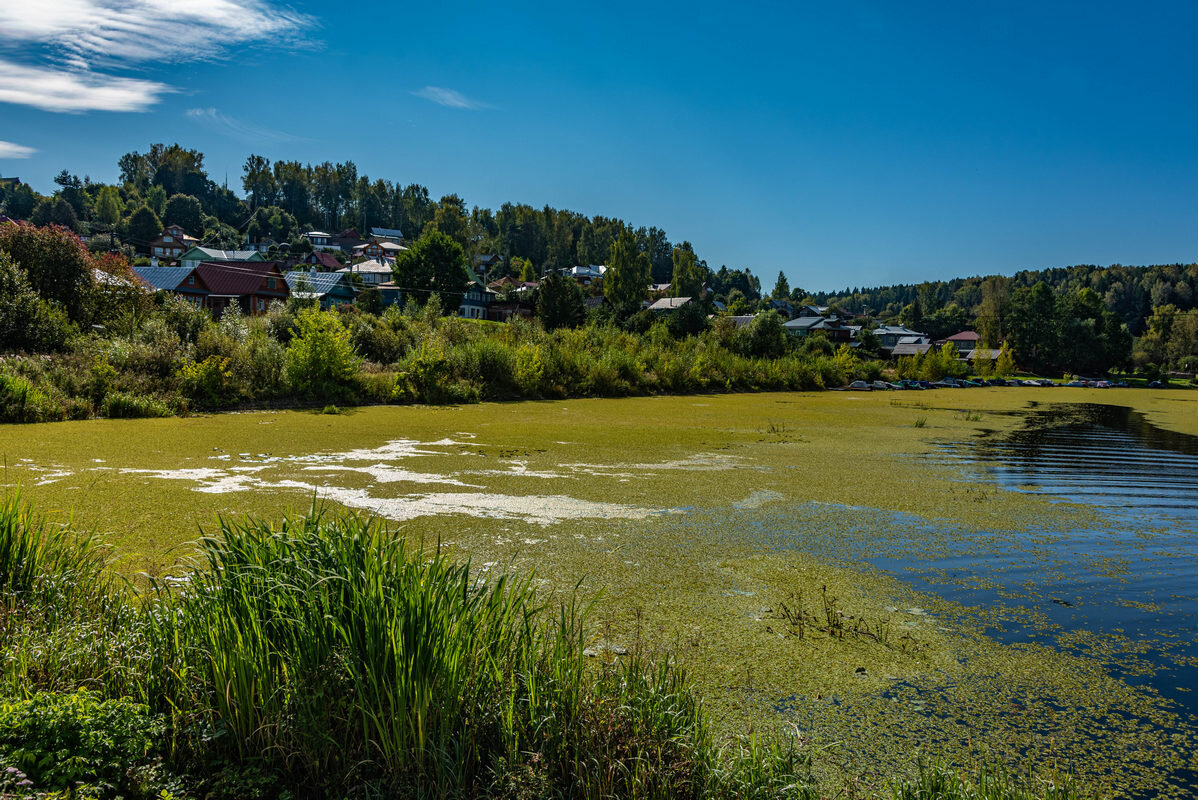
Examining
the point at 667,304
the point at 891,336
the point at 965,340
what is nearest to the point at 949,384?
the point at 891,336

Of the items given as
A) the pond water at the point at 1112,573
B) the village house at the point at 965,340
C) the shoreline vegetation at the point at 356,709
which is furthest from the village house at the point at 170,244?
the village house at the point at 965,340

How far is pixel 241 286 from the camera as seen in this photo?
119 ft

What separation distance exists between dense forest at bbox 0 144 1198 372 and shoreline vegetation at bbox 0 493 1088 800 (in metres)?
54.3

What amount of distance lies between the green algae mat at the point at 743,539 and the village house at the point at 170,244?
69875 mm

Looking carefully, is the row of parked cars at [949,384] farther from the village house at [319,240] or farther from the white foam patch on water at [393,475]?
the village house at [319,240]

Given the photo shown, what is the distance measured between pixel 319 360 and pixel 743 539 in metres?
10.4

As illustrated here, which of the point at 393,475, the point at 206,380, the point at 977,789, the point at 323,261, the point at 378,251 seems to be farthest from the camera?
the point at 378,251

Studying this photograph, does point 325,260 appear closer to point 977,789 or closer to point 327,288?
point 327,288

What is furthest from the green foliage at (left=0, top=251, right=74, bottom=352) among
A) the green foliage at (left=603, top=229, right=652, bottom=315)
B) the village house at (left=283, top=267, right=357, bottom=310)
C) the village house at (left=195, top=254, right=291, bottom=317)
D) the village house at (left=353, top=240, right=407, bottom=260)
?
the village house at (left=353, top=240, right=407, bottom=260)

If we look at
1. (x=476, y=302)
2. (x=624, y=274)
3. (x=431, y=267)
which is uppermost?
(x=624, y=274)

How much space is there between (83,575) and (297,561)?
1.50m

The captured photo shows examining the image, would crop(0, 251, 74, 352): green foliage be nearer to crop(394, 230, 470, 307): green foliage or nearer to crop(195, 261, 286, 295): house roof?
crop(195, 261, 286, 295): house roof

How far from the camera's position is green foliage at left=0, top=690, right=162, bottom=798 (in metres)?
1.78

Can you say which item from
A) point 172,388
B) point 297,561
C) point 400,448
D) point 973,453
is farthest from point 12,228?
point 973,453
